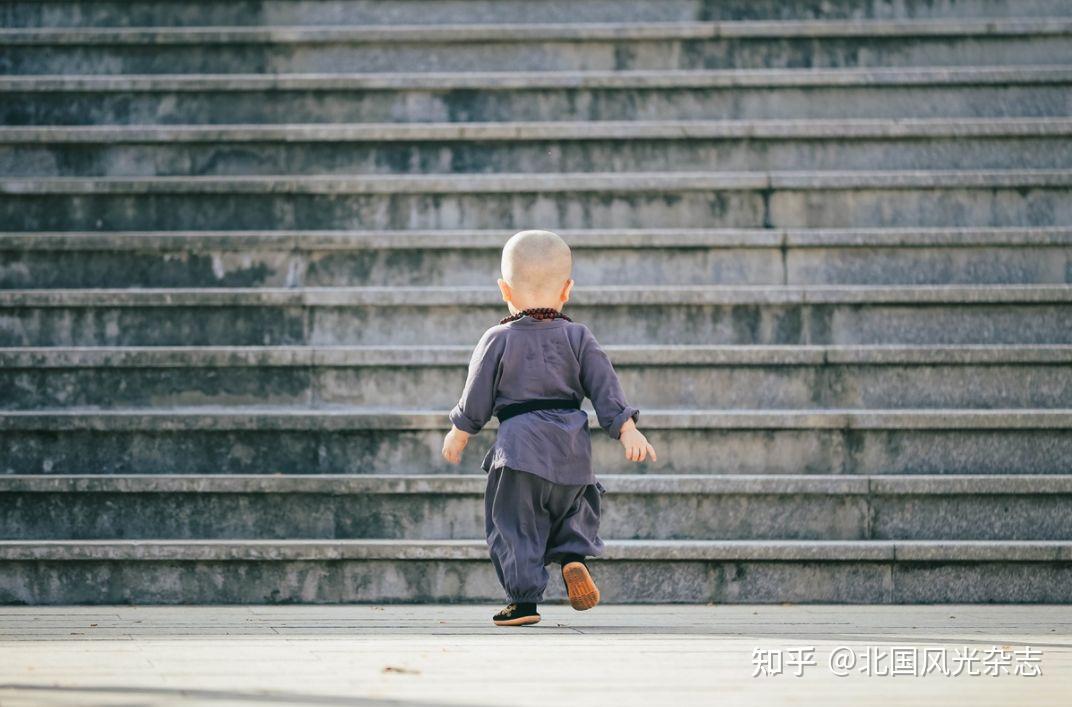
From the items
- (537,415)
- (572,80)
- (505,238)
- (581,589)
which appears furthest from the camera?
(572,80)

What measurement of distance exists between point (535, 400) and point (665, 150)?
276cm

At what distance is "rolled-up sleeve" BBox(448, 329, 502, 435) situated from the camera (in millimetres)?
4887

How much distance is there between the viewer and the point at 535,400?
490cm

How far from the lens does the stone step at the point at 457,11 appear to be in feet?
26.7

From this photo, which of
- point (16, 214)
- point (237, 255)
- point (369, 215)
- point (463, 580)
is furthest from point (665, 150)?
point (16, 214)

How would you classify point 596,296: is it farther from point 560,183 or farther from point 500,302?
point 560,183

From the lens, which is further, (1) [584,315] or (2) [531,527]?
(1) [584,315]

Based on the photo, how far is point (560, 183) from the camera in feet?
23.0

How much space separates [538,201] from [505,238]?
0.39 metres

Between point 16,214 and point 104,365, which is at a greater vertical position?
point 16,214

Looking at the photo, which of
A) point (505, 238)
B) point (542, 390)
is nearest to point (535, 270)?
point (542, 390)

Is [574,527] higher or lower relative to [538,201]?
lower

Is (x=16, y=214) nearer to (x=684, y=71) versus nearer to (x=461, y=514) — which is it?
(x=461, y=514)

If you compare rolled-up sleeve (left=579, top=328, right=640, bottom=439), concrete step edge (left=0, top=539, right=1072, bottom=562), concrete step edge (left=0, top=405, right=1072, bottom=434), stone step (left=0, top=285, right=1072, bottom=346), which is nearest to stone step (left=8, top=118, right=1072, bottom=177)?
stone step (left=0, top=285, right=1072, bottom=346)
